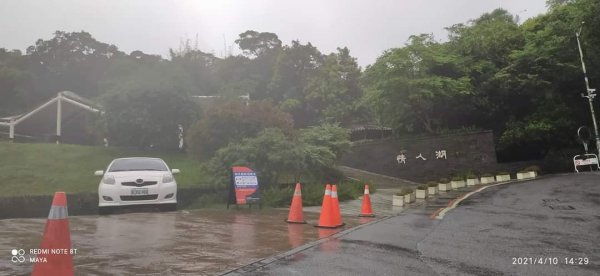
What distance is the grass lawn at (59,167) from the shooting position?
1681 cm

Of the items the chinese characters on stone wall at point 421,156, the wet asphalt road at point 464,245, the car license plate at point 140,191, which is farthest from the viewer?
the chinese characters on stone wall at point 421,156

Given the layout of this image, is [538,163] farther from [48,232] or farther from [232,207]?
[48,232]

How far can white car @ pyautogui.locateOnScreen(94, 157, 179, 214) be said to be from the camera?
9.72 meters

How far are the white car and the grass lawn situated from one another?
5424 millimetres

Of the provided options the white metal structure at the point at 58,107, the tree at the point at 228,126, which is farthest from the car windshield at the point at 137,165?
the white metal structure at the point at 58,107

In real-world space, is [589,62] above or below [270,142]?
above

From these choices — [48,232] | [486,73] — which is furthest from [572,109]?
[48,232]

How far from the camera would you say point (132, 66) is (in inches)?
1163

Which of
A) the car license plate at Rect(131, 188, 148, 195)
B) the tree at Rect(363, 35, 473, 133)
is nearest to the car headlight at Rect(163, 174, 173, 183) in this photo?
the car license plate at Rect(131, 188, 148, 195)

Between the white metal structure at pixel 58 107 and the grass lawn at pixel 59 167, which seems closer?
the grass lawn at pixel 59 167

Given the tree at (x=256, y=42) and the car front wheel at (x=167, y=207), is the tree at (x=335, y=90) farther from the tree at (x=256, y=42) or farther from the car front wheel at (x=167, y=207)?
the car front wheel at (x=167, y=207)

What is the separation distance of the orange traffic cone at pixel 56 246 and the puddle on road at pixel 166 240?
0.79 m

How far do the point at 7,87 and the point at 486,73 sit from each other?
36.1m

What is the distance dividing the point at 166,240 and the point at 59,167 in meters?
15.9
